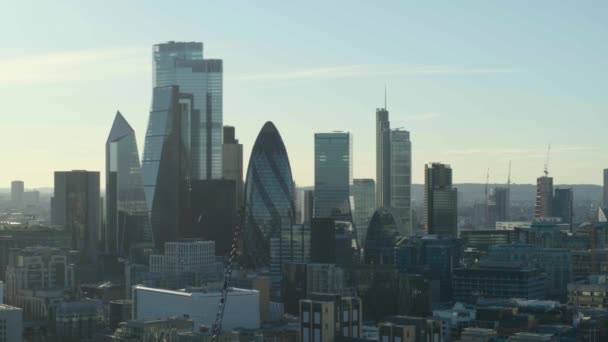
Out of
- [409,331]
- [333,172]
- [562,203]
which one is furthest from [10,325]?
[562,203]

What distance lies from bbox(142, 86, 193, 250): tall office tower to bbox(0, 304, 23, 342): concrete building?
59.9 meters

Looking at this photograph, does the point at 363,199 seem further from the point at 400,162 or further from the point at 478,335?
the point at 478,335

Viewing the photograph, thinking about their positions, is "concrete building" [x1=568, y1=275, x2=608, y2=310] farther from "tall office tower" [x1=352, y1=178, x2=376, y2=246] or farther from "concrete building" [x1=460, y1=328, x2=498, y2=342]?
"tall office tower" [x1=352, y1=178, x2=376, y2=246]

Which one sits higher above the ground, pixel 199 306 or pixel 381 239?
pixel 381 239

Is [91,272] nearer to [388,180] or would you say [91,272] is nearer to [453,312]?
[453,312]

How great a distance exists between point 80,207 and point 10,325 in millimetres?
60350

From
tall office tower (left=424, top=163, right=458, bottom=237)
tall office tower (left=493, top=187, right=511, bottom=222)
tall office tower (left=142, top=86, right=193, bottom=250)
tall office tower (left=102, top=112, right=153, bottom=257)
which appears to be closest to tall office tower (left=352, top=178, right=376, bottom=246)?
tall office tower (left=424, top=163, right=458, bottom=237)

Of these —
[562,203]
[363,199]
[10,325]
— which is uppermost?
[363,199]

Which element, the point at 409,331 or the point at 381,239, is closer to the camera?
the point at 409,331

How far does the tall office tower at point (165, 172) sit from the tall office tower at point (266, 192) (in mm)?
10190

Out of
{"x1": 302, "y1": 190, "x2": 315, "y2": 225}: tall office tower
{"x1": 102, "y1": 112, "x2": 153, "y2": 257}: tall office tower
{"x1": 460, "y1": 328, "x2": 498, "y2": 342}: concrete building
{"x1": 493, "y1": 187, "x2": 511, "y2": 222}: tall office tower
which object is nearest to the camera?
{"x1": 460, "y1": 328, "x2": 498, "y2": 342}: concrete building

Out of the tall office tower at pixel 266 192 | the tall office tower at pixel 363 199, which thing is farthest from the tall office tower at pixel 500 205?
the tall office tower at pixel 266 192

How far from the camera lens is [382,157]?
570 ft

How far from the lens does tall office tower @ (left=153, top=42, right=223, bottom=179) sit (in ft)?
465
